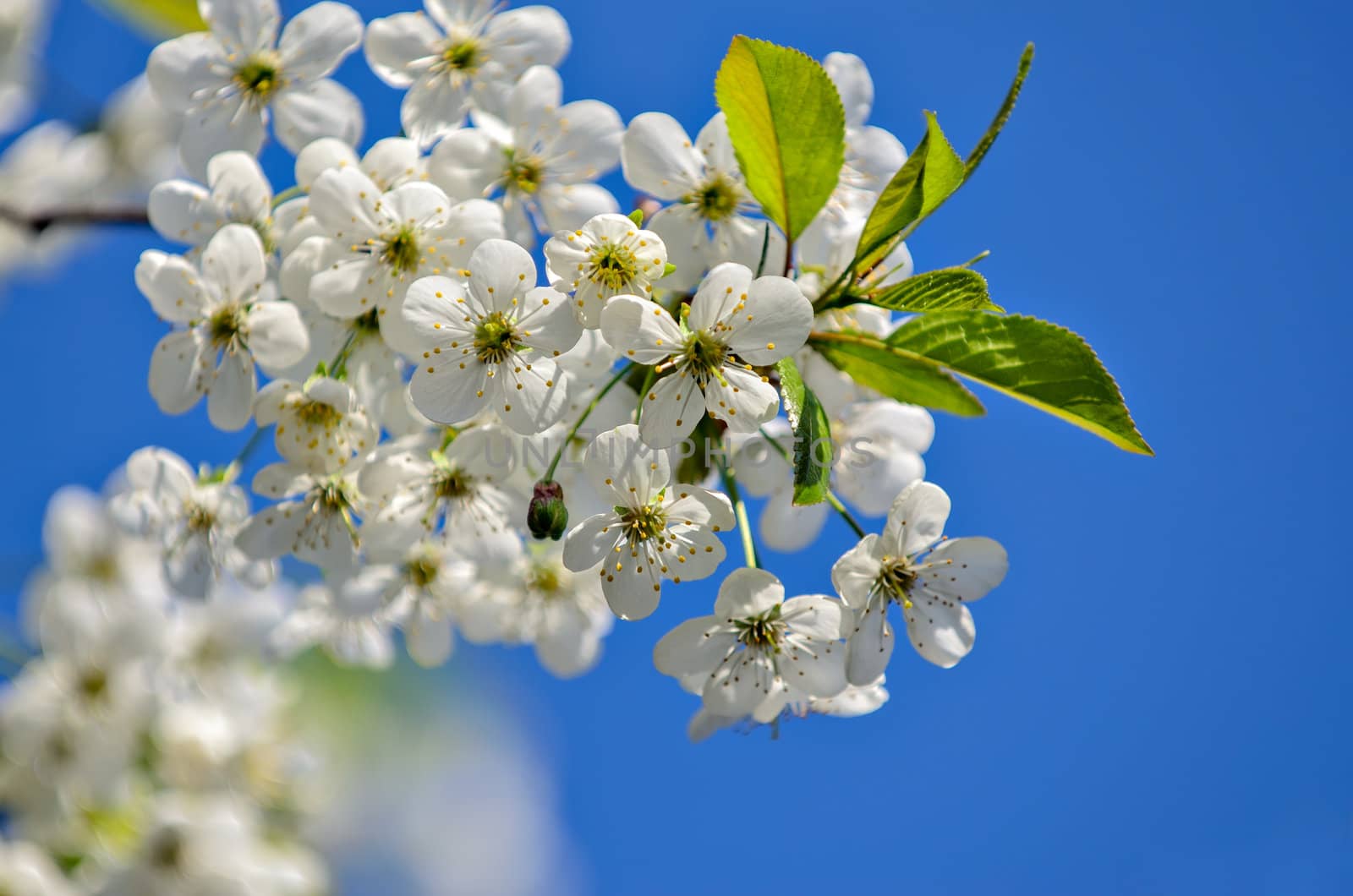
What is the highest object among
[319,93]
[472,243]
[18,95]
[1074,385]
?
[18,95]

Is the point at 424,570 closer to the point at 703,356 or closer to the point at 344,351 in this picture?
the point at 344,351

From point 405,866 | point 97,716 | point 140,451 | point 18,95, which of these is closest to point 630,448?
point 140,451

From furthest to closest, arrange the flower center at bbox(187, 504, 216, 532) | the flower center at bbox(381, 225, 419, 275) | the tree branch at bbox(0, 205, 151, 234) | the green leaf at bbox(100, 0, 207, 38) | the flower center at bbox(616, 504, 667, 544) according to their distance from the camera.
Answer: the green leaf at bbox(100, 0, 207, 38) → the tree branch at bbox(0, 205, 151, 234) → the flower center at bbox(187, 504, 216, 532) → the flower center at bbox(381, 225, 419, 275) → the flower center at bbox(616, 504, 667, 544)

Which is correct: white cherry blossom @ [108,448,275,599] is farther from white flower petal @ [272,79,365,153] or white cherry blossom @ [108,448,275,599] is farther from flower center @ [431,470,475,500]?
white flower petal @ [272,79,365,153]

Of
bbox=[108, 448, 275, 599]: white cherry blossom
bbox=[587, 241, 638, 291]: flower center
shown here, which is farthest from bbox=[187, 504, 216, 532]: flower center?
bbox=[587, 241, 638, 291]: flower center

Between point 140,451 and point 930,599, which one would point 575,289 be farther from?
point 140,451

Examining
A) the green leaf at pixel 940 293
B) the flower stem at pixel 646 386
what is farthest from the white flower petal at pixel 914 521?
the flower stem at pixel 646 386

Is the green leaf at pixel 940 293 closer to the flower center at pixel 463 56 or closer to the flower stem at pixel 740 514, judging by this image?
the flower stem at pixel 740 514
